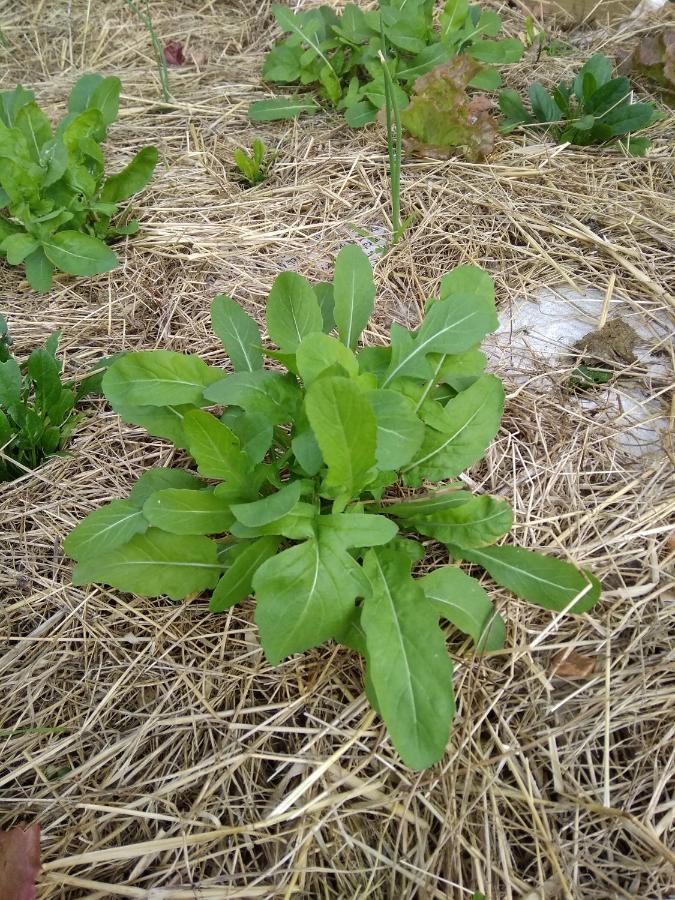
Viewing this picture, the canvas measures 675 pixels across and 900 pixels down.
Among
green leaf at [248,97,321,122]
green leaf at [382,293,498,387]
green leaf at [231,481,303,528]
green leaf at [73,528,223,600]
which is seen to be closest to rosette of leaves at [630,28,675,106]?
green leaf at [248,97,321,122]

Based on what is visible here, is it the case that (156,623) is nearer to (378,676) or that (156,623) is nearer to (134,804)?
(134,804)

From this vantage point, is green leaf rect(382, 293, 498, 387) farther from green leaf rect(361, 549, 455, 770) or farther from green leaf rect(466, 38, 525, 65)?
green leaf rect(466, 38, 525, 65)

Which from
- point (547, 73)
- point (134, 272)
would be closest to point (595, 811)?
point (134, 272)

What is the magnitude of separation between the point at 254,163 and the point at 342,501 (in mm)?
1554

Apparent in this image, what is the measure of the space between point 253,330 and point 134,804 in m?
1.00

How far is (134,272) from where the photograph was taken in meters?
2.02

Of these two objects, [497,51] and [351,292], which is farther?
[497,51]

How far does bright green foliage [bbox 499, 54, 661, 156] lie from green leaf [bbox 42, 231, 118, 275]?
153 centimetres

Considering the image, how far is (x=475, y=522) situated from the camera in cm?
128

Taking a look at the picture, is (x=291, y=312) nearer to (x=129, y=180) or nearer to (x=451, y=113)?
(x=129, y=180)

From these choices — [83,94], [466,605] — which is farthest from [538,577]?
[83,94]

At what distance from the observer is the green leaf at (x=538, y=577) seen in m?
1.20

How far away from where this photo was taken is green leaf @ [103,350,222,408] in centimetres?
134

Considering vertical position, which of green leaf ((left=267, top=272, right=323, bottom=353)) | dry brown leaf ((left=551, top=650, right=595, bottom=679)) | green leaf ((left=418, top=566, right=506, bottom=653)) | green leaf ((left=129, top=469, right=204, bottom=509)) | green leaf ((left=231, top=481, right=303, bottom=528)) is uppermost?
green leaf ((left=267, top=272, right=323, bottom=353))
